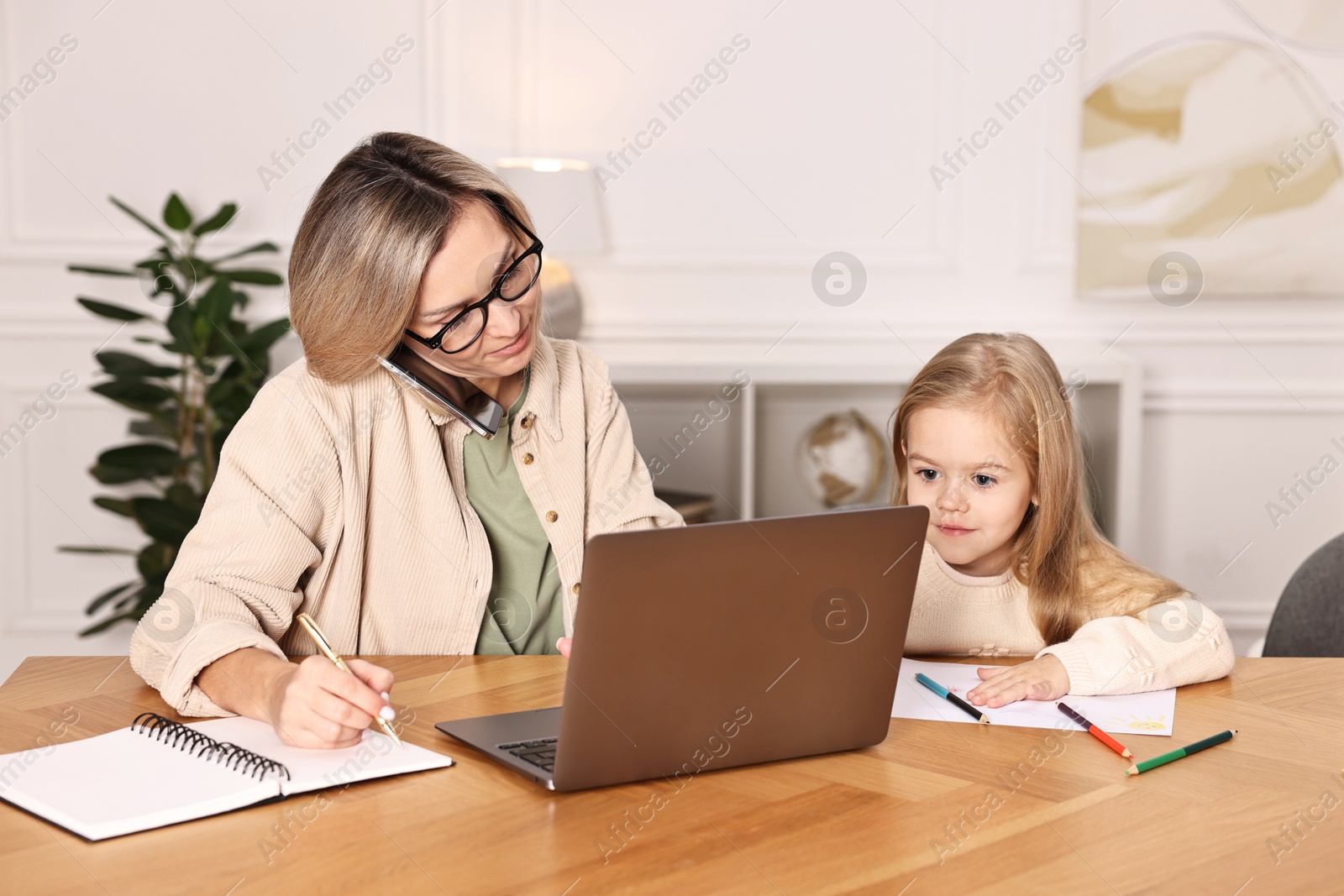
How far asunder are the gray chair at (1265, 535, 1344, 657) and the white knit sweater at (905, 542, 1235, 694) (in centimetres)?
40

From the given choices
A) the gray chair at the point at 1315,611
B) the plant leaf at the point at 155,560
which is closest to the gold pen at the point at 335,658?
the gray chair at the point at 1315,611

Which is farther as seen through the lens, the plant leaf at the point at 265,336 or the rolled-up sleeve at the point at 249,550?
the plant leaf at the point at 265,336

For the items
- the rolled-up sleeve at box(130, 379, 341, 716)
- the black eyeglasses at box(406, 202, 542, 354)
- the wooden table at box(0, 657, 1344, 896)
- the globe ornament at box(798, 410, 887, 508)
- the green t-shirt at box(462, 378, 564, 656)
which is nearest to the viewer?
the wooden table at box(0, 657, 1344, 896)

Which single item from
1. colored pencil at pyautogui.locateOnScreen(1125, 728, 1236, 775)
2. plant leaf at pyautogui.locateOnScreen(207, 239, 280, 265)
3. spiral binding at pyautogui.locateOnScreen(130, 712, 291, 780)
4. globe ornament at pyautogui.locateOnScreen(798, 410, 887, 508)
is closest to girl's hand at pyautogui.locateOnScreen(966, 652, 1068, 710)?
colored pencil at pyautogui.locateOnScreen(1125, 728, 1236, 775)

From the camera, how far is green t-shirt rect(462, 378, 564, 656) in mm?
1657

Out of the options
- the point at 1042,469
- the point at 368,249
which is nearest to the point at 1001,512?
the point at 1042,469

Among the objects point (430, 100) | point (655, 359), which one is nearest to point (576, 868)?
point (655, 359)

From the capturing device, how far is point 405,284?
1.45m

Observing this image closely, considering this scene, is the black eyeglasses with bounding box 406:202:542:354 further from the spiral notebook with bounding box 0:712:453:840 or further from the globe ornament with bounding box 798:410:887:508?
the globe ornament with bounding box 798:410:887:508

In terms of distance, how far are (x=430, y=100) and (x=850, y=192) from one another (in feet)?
3.73

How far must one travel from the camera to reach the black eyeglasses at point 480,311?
1.49 m

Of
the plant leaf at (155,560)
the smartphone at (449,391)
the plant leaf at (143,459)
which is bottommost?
the plant leaf at (155,560)

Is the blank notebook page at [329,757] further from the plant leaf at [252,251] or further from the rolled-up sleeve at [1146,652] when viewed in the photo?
the plant leaf at [252,251]

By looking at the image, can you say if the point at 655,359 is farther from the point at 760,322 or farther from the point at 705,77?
the point at 705,77
